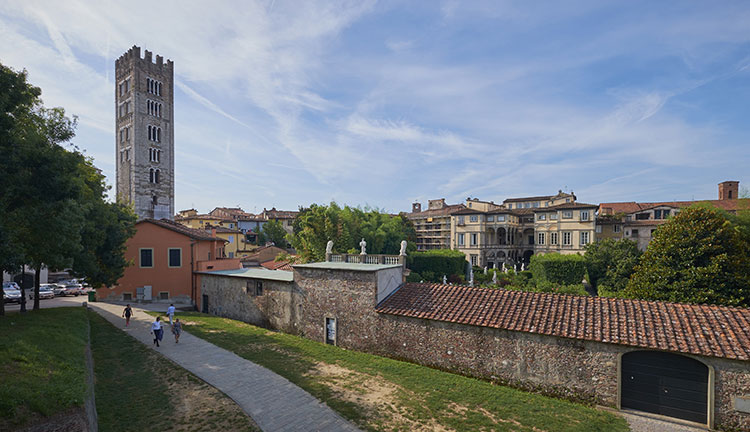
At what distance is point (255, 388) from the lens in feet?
40.7

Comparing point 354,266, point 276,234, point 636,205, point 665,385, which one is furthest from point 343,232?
point 636,205

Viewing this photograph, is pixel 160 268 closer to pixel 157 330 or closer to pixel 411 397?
pixel 157 330

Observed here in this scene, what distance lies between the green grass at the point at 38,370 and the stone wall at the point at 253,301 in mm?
9645

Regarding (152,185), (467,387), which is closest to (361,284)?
(467,387)

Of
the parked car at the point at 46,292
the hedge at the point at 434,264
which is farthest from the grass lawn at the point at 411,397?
the hedge at the point at 434,264

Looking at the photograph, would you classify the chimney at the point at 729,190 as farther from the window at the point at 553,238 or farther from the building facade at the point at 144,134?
the building facade at the point at 144,134

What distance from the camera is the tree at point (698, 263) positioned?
54.1 ft

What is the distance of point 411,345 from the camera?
16391mm

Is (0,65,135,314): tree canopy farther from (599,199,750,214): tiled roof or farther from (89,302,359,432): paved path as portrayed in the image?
(599,199,750,214): tiled roof

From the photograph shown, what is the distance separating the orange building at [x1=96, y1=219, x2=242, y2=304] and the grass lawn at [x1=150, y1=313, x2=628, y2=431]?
16.1 meters

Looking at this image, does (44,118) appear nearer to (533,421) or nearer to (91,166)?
(91,166)

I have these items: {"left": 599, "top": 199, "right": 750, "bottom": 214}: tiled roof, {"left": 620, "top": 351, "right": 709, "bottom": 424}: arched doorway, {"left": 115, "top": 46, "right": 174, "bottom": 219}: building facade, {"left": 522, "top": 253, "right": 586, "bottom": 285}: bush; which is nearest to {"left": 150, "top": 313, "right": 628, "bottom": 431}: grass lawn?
{"left": 620, "top": 351, "right": 709, "bottom": 424}: arched doorway

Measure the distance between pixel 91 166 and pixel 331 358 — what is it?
20683 millimetres

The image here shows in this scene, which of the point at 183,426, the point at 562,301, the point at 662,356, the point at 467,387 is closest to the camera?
the point at 183,426
